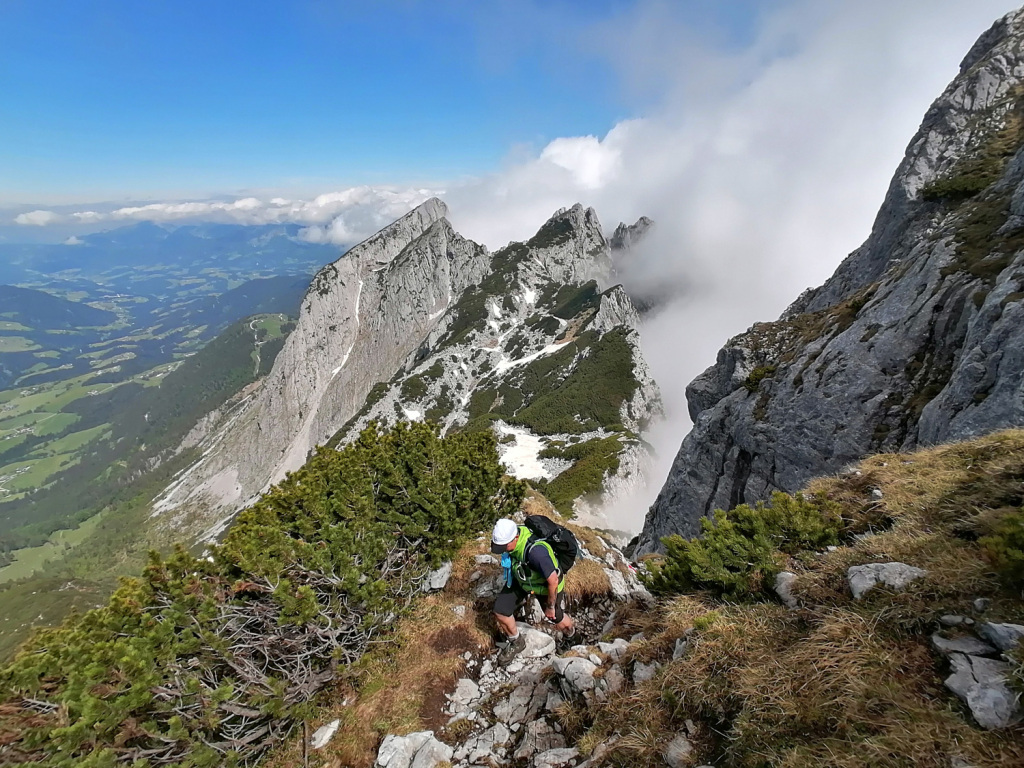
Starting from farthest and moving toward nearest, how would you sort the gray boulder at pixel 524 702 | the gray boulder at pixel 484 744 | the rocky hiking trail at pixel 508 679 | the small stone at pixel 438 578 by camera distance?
the small stone at pixel 438 578
the gray boulder at pixel 524 702
the gray boulder at pixel 484 744
the rocky hiking trail at pixel 508 679

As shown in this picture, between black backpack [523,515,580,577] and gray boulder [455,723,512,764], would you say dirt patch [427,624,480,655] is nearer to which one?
gray boulder [455,723,512,764]

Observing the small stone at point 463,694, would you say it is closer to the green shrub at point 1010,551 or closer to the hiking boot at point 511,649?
the hiking boot at point 511,649

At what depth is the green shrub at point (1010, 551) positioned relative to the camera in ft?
13.5

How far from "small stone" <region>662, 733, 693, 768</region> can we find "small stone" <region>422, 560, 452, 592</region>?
7.14 metres

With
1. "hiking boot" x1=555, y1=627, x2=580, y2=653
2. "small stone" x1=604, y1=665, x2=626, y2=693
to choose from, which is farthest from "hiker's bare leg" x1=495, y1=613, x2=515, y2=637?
"small stone" x1=604, y1=665, x2=626, y2=693

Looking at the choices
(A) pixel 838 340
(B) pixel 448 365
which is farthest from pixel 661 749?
(B) pixel 448 365

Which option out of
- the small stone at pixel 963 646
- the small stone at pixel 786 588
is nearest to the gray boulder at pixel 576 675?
the small stone at pixel 786 588

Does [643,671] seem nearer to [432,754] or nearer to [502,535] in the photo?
[502,535]

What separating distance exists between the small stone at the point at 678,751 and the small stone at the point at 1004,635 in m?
2.96

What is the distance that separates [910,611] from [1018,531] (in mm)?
1257

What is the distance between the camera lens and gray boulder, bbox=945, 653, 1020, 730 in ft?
10.9

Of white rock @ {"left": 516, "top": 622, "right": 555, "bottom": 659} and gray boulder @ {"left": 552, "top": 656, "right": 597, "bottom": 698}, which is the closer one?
gray boulder @ {"left": 552, "top": 656, "right": 597, "bottom": 698}

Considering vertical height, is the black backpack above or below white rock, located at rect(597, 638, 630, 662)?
above

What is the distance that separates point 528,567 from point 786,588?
4.57 metres
